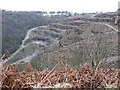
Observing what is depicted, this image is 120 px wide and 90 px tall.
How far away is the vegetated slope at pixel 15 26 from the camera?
251 ft

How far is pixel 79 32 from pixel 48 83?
222 feet

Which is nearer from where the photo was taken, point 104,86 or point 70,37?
point 104,86

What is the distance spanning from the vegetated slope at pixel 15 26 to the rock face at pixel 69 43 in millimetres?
1701

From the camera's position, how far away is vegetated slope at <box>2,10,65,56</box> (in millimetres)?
76625

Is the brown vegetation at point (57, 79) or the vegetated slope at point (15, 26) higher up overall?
the brown vegetation at point (57, 79)

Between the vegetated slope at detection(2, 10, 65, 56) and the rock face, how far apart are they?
170cm

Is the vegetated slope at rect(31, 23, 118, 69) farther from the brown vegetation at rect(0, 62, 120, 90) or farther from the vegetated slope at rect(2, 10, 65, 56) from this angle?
the brown vegetation at rect(0, 62, 120, 90)

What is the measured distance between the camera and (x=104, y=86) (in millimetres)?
2365

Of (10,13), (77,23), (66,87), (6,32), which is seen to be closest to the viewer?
(66,87)

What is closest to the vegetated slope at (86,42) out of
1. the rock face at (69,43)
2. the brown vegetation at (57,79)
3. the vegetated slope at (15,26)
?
the rock face at (69,43)

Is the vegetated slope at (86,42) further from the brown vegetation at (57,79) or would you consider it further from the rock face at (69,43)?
the brown vegetation at (57,79)

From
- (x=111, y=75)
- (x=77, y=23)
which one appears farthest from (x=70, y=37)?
(x=111, y=75)

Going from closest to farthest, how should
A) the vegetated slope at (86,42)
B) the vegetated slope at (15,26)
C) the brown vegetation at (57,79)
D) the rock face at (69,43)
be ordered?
the brown vegetation at (57,79) < the rock face at (69,43) < the vegetated slope at (86,42) < the vegetated slope at (15,26)

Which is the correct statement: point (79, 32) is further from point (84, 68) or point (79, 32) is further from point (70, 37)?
point (84, 68)
